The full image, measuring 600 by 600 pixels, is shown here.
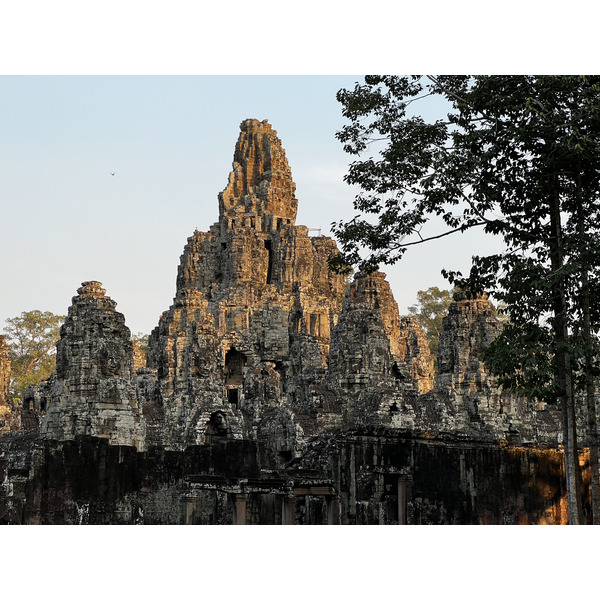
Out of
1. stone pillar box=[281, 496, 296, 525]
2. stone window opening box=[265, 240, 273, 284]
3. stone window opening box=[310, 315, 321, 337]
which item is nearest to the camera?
stone pillar box=[281, 496, 296, 525]

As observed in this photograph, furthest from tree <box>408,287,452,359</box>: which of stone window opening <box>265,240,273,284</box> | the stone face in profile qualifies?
the stone face in profile

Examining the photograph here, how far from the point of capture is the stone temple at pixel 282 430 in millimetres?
18938

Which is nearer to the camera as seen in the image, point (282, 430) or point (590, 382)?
point (590, 382)

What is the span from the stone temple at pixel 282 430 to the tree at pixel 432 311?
11.4m

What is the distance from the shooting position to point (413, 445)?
19.6 m

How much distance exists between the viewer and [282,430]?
1064 inches

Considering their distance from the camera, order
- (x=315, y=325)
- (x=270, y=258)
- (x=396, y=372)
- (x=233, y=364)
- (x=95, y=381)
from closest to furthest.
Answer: (x=95, y=381) → (x=396, y=372) → (x=315, y=325) → (x=233, y=364) → (x=270, y=258)

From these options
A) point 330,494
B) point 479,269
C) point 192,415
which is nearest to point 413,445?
point 330,494

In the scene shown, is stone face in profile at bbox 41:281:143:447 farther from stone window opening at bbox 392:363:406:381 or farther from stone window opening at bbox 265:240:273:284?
stone window opening at bbox 265:240:273:284

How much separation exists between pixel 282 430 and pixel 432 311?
34.1 metres

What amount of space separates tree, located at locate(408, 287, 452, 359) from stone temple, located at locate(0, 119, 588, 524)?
11.4m

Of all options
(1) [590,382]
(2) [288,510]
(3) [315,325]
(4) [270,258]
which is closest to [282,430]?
(2) [288,510]

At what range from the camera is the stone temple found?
18.9 metres

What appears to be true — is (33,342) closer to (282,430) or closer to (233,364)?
(233,364)
